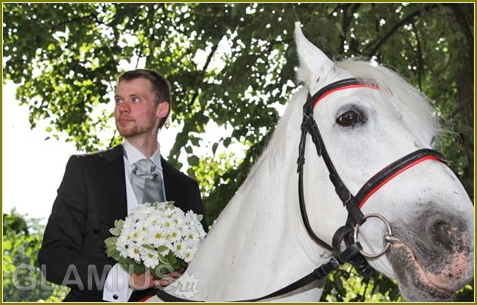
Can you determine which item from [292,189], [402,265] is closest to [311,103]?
[292,189]

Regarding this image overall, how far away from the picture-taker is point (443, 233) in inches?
105

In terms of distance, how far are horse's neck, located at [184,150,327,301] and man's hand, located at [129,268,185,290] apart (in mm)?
380

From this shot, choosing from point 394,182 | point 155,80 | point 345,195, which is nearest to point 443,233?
point 394,182

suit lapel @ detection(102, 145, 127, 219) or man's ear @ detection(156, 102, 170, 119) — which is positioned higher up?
man's ear @ detection(156, 102, 170, 119)

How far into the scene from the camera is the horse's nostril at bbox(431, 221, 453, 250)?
2661mm

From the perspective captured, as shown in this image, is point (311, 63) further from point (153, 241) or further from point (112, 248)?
point (112, 248)

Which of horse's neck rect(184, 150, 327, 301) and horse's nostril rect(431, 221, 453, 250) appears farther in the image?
horse's neck rect(184, 150, 327, 301)

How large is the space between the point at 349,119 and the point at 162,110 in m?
1.74

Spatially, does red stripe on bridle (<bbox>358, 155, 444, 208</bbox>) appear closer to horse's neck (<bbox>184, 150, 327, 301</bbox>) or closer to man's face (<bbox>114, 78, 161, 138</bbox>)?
horse's neck (<bbox>184, 150, 327, 301</bbox>)

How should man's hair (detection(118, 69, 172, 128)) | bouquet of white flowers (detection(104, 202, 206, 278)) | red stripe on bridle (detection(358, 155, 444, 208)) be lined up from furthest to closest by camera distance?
man's hair (detection(118, 69, 172, 128)), bouquet of white flowers (detection(104, 202, 206, 278)), red stripe on bridle (detection(358, 155, 444, 208))

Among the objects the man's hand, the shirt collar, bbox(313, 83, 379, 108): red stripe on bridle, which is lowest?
the man's hand

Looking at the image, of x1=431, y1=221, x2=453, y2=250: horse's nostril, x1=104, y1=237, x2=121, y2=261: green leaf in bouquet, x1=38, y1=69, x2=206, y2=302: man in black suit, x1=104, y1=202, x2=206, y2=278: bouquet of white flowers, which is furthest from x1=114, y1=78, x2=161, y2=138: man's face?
x1=431, y1=221, x2=453, y2=250: horse's nostril

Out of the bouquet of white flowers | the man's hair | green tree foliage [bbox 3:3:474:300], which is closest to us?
the bouquet of white flowers

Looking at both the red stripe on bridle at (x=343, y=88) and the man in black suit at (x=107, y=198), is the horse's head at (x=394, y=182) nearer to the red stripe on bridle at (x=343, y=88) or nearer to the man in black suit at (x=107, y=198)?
the red stripe on bridle at (x=343, y=88)
